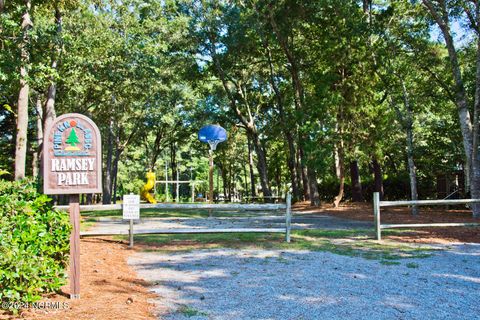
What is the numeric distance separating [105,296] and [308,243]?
5.57 m

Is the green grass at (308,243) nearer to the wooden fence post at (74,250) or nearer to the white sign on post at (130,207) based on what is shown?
the white sign on post at (130,207)

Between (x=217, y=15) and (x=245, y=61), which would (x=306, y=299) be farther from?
(x=245, y=61)

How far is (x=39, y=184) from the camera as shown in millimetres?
5605

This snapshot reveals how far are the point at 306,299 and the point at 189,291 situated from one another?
1.49m

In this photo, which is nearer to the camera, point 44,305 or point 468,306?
point 44,305

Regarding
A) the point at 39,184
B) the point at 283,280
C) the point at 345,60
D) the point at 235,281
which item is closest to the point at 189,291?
the point at 235,281

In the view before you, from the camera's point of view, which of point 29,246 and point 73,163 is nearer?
point 29,246

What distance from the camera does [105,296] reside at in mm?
4938

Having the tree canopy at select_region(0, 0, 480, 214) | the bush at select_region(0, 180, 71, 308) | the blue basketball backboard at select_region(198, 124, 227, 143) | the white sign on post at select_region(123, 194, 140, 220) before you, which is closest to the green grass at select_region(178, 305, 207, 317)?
the bush at select_region(0, 180, 71, 308)

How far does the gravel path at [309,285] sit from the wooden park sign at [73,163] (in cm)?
129

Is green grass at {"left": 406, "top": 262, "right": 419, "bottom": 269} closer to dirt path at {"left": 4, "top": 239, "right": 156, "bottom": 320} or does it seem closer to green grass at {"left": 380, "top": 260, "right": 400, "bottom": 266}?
green grass at {"left": 380, "top": 260, "right": 400, "bottom": 266}

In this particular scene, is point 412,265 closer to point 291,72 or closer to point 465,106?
point 465,106

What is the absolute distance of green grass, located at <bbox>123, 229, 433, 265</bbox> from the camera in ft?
27.0

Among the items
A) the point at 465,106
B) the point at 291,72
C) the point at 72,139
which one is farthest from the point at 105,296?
the point at 291,72
